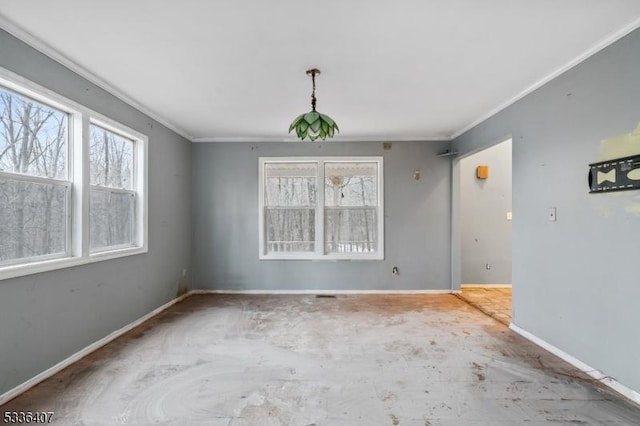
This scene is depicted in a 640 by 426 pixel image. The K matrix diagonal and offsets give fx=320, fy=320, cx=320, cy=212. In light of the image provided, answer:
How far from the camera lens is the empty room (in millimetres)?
2109

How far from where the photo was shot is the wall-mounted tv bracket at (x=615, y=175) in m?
2.19

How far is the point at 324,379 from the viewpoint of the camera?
8.15ft

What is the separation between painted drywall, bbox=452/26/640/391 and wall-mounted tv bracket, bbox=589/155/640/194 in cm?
7

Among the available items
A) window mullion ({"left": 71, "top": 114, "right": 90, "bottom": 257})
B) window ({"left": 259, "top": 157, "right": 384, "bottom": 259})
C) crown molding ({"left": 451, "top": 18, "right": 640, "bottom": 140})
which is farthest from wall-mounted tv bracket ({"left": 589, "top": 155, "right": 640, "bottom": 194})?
window mullion ({"left": 71, "top": 114, "right": 90, "bottom": 257})

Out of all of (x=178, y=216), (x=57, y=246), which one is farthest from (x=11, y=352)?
(x=178, y=216)

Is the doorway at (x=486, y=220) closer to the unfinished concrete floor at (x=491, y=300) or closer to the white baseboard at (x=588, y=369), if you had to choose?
the unfinished concrete floor at (x=491, y=300)

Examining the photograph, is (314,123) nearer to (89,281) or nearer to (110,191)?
(110,191)

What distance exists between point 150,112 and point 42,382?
9.75 feet

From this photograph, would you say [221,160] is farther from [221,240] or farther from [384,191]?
[384,191]

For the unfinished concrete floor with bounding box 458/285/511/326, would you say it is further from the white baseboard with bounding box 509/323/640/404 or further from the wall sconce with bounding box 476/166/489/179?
the wall sconce with bounding box 476/166/489/179

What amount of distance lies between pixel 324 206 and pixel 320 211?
0.36 feet

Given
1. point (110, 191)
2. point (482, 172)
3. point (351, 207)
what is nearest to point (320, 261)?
point (351, 207)

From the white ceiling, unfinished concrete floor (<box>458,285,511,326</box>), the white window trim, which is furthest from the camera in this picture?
unfinished concrete floor (<box>458,285,511,326</box>)

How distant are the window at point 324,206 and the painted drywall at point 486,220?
1.64m
